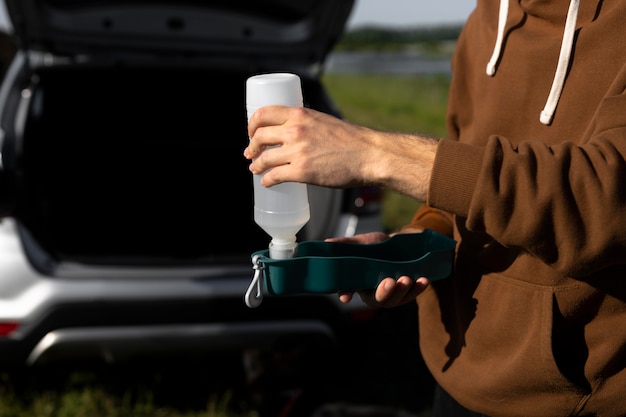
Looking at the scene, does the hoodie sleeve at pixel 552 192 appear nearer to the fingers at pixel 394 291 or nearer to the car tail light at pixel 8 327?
the fingers at pixel 394 291

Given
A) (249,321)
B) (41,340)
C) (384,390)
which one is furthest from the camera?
(384,390)

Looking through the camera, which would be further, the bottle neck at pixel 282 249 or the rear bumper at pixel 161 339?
the rear bumper at pixel 161 339

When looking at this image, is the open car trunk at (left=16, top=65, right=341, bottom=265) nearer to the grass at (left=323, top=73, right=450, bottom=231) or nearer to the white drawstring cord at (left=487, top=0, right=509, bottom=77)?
the grass at (left=323, top=73, right=450, bottom=231)

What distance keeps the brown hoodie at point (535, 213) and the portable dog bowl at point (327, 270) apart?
93 millimetres

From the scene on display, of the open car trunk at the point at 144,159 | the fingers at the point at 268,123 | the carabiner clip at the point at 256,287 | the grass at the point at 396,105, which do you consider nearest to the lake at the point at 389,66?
the grass at the point at 396,105

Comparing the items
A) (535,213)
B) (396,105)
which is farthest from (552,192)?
(396,105)

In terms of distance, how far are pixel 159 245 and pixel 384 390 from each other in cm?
129

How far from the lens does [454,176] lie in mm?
992

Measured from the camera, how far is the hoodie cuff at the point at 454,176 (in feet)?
3.23

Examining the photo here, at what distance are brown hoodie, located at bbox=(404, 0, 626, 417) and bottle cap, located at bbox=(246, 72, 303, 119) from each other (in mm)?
→ 265

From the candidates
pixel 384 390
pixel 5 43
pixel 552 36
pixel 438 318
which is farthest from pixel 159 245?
pixel 552 36

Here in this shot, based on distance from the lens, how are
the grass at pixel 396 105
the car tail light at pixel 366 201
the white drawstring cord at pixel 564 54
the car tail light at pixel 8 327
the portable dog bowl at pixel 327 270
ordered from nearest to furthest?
1. the white drawstring cord at pixel 564 54
2. the portable dog bowl at pixel 327 270
3. the car tail light at pixel 8 327
4. the car tail light at pixel 366 201
5. the grass at pixel 396 105

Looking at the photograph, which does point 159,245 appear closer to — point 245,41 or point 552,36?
point 245,41

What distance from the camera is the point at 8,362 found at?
2.46m
